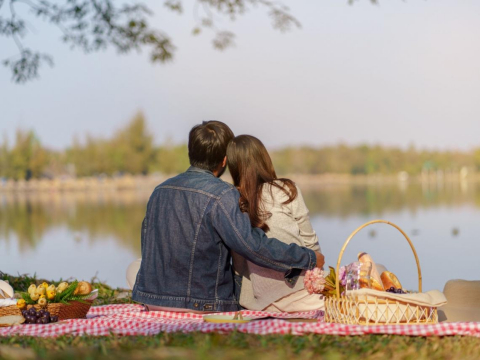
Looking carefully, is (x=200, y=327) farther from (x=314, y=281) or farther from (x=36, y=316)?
(x=36, y=316)

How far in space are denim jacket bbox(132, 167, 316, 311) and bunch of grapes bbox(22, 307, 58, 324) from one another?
51 centimetres

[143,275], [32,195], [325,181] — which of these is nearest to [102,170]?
[32,195]

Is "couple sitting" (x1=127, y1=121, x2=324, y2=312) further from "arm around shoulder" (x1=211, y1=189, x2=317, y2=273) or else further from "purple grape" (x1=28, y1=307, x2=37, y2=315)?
"purple grape" (x1=28, y1=307, x2=37, y2=315)

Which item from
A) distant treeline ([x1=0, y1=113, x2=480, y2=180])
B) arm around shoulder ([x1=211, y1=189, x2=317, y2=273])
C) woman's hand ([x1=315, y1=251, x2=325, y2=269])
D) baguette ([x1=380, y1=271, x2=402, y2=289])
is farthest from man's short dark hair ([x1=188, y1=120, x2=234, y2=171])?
distant treeline ([x1=0, y1=113, x2=480, y2=180])

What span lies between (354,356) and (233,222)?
3.85 ft

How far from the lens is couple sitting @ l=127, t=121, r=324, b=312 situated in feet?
11.9

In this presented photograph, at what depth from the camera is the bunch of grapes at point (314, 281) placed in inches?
137

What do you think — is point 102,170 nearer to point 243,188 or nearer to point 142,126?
point 142,126

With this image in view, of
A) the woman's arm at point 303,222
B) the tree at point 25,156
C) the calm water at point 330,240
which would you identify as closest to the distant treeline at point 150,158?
the tree at point 25,156

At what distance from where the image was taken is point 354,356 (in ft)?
8.54

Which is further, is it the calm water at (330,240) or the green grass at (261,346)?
the calm water at (330,240)

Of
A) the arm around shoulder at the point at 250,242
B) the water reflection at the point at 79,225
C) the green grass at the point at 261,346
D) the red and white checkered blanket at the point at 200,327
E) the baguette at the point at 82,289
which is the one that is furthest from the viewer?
the water reflection at the point at 79,225

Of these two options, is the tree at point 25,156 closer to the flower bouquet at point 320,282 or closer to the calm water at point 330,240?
the calm water at point 330,240

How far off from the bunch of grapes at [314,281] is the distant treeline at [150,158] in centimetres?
3907
